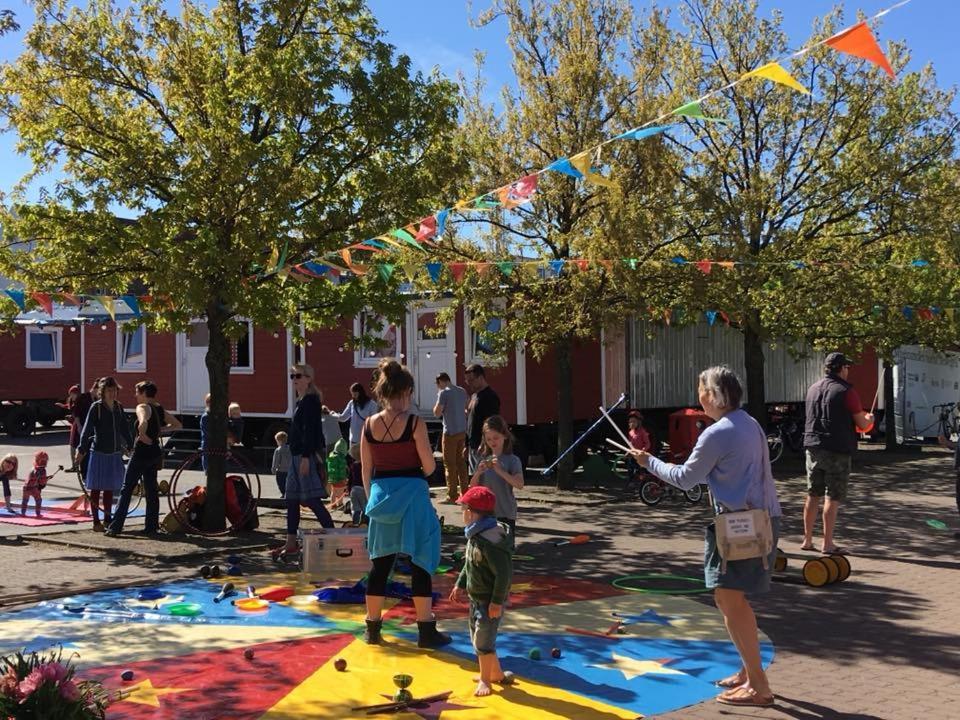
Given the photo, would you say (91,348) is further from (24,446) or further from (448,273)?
(448,273)

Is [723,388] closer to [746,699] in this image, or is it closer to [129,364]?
[746,699]

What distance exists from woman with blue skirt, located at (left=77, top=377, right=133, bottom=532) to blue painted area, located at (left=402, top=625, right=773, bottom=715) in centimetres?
579

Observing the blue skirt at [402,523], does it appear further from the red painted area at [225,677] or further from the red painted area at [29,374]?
the red painted area at [29,374]

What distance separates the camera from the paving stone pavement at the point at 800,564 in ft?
18.9

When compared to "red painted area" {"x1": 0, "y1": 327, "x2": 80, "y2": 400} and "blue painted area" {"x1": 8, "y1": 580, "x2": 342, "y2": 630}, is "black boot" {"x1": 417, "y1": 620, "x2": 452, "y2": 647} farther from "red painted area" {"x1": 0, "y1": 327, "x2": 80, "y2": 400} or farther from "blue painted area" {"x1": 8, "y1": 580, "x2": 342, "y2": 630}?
"red painted area" {"x1": 0, "y1": 327, "x2": 80, "y2": 400}

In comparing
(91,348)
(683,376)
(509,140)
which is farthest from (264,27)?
(91,348)

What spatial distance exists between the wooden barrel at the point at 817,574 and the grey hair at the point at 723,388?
3.53m

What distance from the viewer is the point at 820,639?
6.88 m

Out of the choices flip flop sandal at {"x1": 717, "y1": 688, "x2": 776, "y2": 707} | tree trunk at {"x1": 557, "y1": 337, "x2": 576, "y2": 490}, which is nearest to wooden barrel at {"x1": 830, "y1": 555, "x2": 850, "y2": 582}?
flip flop sandal at {"x1": 717, "y1": 688, "x2": 776, "y2": 707}

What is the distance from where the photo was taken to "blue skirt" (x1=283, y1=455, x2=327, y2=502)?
9.94 metres

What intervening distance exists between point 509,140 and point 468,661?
1019 cm

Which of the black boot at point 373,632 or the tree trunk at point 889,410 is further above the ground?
the tree trunk at point 889,410

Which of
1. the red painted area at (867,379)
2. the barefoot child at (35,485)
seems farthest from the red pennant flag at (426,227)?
the red painted area at (867,379)

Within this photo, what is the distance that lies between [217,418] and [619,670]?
6.86 metres
